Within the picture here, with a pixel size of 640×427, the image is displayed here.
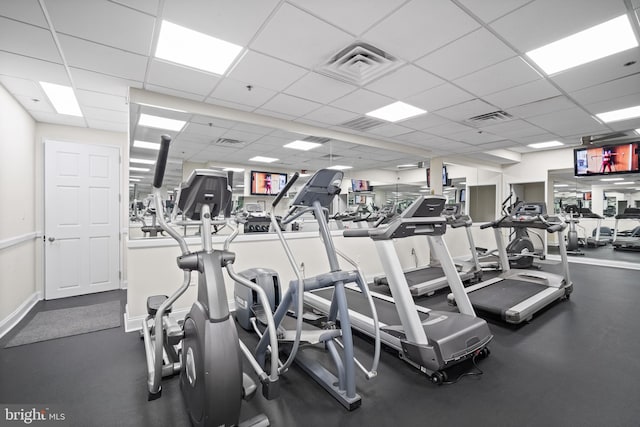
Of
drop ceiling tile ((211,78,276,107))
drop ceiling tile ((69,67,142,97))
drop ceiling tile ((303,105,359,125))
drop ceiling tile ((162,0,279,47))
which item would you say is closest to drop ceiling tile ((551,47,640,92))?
drop ceiling tile ((303,105,359,125))

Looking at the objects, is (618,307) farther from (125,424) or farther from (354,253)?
(125,424)

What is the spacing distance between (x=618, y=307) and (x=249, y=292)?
15.5 ft

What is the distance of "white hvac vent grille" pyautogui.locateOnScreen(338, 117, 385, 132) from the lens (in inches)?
184

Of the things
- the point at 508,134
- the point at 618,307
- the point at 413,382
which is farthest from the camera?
the point at 508,134

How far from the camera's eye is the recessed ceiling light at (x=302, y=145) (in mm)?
5262

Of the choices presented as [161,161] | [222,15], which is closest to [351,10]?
[222,15]

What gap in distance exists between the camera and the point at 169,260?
3.31 metres

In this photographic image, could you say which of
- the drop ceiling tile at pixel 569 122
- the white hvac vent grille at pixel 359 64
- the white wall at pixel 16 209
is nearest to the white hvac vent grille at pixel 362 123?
the white hvac vent grille at pixel 359 64

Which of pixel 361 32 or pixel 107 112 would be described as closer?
pixel 361 32

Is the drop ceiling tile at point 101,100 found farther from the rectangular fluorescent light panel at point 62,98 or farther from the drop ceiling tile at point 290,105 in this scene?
the drop ceiling tile at point 290,105

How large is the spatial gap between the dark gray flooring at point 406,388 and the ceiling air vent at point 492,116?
3086mm

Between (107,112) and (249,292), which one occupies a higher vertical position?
(107,112)

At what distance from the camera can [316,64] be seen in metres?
2.87

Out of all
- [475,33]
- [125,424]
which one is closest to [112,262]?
[125,424]
